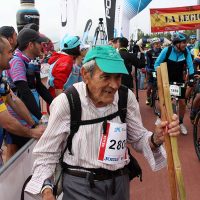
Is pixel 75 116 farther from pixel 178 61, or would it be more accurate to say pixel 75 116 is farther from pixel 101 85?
pixel 178 61

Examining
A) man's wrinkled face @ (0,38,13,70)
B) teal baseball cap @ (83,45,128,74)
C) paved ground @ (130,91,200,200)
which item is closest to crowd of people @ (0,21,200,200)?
teal baseball cap @ (83,45,128,74)

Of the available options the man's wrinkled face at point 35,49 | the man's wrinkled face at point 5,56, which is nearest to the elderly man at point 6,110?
the man's wrinkled face at point 5,56

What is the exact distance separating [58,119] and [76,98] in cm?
16

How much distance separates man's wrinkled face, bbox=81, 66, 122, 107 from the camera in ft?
6.79

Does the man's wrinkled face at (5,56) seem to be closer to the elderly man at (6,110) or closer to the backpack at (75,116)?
the elderly man at (6,110)

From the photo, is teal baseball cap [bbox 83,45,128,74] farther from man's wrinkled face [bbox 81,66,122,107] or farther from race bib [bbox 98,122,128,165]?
race bib [bbox 98,122,128,165]

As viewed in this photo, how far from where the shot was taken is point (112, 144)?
216cm

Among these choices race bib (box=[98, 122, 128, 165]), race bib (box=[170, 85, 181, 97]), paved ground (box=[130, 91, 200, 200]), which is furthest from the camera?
race bib (box=[170, 85, 181, 97])

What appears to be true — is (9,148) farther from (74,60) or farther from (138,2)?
(138,2)

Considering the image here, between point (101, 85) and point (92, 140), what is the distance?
325 mm

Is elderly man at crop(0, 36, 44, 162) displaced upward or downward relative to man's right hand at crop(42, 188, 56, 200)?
upward

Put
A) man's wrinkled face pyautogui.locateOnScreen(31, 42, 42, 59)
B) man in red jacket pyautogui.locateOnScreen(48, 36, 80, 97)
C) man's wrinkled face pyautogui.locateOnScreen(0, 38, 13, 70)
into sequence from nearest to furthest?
man's wrinkled face pyautogui.locateOnScreen(0, 38, 13, 70) → man's wrinkled face pyautogui.locateOnScreen(31, 42, 42, 59) → man in red jacket pyautogui.locateOnScreen(48, 36, 80, 97)

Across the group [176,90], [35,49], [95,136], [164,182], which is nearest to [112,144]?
[95,136]

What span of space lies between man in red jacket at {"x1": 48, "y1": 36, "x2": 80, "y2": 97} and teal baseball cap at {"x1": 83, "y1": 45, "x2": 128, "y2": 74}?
265 cm
